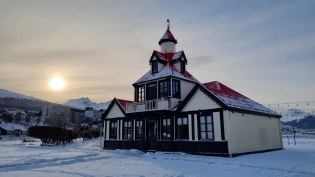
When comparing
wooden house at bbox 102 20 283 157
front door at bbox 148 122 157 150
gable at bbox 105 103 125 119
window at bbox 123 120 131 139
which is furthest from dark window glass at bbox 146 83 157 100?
gable at bbox 105 103 125 119

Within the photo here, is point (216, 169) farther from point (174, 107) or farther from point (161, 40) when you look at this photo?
point (161, 40)

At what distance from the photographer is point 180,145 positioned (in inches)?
832

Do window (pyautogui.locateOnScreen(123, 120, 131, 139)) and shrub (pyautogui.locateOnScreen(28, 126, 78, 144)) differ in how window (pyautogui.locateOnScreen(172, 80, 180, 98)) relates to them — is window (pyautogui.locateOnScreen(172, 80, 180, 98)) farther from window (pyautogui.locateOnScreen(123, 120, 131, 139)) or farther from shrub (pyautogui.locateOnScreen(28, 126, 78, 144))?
shrub (pyautogui.locateOnScreen(28, 126, 78, 144))

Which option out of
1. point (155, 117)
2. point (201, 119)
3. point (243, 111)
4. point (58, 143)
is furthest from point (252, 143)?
point (58, 143)

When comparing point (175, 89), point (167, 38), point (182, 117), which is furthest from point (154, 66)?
point (182, 117)

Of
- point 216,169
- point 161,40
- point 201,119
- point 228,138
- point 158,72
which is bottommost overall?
point 216,169

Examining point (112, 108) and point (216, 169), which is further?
point (112, 108)

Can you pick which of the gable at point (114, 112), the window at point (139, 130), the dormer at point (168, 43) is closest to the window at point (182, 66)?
the dormer at point (168, 43)

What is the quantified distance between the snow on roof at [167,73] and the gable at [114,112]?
426cm

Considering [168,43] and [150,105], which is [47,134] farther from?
[168,43]

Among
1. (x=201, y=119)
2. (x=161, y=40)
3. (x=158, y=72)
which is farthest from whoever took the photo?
(x=161, y=40)

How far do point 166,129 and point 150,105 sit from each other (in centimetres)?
265

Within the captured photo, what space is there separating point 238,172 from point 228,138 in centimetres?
637

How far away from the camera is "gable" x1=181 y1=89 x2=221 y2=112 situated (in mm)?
19648
